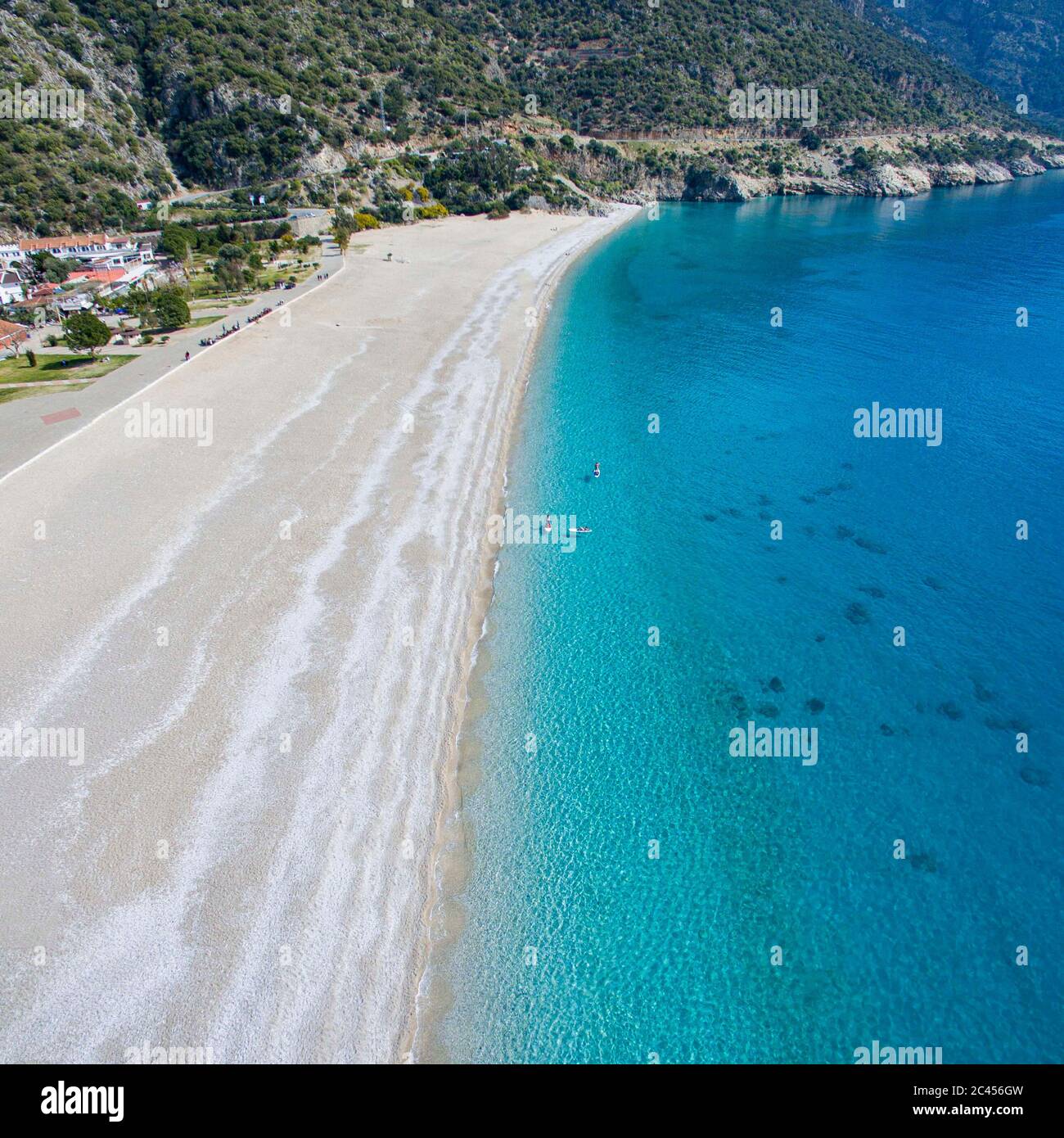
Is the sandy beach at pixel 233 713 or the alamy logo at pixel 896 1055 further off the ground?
the sandy beach at pixel 233 713

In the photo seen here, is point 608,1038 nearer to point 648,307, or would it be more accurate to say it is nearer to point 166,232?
point 648,307

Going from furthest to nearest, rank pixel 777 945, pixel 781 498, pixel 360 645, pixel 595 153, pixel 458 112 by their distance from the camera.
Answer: pixel 595 153
pixel 458 112
pixel 781 498
pixel 360 645
pixel 777 945

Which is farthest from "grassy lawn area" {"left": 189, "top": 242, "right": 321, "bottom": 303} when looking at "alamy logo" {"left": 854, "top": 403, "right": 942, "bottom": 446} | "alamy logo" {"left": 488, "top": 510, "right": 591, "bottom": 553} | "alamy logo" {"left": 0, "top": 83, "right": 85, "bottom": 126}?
"alamy logo" {"left": 854, "top": 403, "right": 942, "bottom": 446}

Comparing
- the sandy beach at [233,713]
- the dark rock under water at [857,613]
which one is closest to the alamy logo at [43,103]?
the sandy beach at [233,713]

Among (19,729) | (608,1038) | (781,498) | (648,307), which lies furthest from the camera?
(648,307)

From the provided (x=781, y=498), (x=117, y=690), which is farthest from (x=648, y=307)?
(x=117, y=690)
